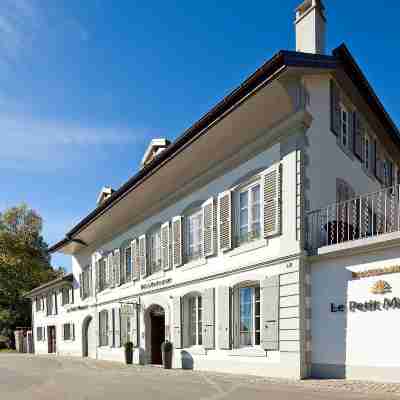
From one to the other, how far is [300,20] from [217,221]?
21.4 feet

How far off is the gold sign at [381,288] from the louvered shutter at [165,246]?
9.10 m

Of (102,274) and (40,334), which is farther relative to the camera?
(40,334)

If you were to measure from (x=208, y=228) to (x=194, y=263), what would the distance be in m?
1.46

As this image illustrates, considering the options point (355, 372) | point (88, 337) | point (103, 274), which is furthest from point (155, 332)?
point (355, 372)

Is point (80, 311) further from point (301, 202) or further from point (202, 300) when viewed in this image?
point (301, 202)

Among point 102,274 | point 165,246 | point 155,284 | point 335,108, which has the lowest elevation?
point 102,274

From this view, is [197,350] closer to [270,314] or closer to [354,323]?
[270,314]

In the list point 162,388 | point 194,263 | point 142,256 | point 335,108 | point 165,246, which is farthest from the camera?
point 142,256

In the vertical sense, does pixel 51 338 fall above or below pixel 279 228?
below

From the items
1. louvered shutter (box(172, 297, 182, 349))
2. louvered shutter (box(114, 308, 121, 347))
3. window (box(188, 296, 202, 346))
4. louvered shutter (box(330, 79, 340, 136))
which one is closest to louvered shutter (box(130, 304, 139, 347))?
louvered shutter (box(114, 308, 121, 347))

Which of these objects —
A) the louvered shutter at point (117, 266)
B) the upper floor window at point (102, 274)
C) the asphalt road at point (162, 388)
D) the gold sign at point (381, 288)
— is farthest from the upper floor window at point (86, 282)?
the gold sign at point (381, 288)

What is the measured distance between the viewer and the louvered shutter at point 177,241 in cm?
1683

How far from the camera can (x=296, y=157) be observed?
1184 cm

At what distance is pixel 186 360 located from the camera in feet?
51.2
